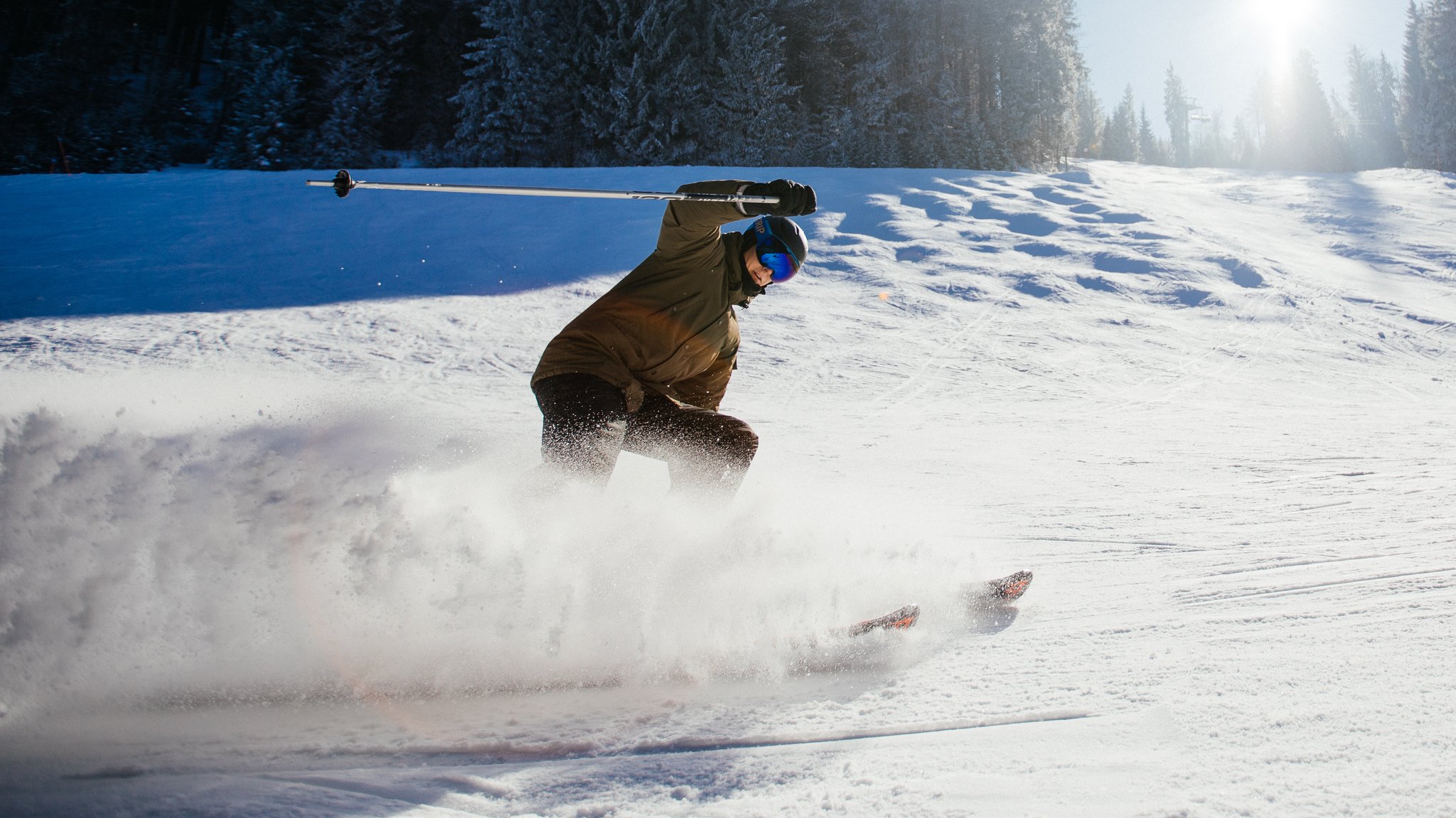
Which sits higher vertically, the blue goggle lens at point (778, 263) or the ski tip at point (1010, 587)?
the blue goggle lens at point (778, 263)

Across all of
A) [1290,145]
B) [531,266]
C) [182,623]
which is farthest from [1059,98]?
[1290,145]

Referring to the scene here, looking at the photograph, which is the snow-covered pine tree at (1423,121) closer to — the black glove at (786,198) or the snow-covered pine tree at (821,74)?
the snow-covered pine tree at (821,74)

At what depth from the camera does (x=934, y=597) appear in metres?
3.04

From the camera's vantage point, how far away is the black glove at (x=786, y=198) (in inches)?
120

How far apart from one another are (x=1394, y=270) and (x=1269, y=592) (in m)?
12.3

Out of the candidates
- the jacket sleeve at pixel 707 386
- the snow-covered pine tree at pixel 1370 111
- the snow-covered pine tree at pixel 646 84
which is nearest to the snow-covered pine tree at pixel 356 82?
the snow-covered pine tree at pixel 646 84

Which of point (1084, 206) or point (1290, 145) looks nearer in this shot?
point (1084, 206)

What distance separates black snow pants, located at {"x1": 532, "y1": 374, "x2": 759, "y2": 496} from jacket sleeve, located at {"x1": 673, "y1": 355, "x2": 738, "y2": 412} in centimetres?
6

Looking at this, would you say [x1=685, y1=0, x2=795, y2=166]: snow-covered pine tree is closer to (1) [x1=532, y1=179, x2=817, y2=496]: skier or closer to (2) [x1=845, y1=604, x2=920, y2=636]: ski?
(1) [x1=532, y1=179, x2=817, y2=496]: skier

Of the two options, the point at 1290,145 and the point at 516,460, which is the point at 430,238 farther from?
the point at 1290,145

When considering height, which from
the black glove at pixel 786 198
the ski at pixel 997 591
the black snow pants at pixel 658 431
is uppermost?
the black glove at pixel 786 198

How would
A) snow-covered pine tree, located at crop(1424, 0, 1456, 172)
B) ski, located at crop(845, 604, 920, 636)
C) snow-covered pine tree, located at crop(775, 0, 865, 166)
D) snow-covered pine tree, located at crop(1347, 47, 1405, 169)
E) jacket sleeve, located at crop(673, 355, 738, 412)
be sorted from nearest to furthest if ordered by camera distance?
1. ski, located at crop(845, 604, 920, 636)
2. jacket sleeve, located at crop(673, 355, 738, 412)
3. snow-covered pine tree, located at crop(775, 0, 865, 166)
4. snow-covered pine tree, located at crop(1424, 0, 1456, 172)
5. snow-covered pine tree, located at crop(1347, 47, 1405, 169)

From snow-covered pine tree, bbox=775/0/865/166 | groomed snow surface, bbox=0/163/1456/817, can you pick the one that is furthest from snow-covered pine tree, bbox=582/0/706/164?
groomed snow surface, bbox=0/163/1456/817

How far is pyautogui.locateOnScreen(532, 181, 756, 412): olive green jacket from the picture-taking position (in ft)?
9.58
